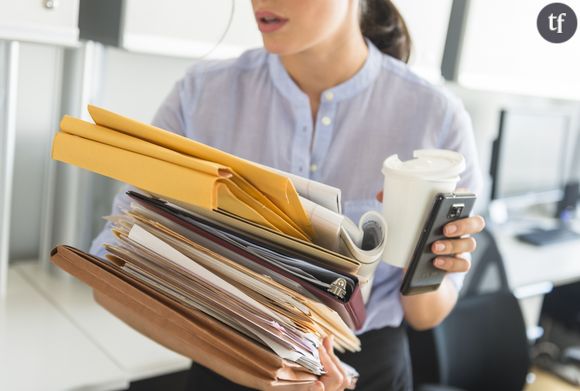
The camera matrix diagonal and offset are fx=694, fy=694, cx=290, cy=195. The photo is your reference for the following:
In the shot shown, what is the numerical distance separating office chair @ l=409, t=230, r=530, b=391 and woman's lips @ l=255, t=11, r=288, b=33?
111 cm

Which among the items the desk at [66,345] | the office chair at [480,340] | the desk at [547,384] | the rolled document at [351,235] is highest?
the rolled document at [351,235]

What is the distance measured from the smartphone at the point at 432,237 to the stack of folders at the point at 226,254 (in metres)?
0.06

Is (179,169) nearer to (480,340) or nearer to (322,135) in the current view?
(322,135)

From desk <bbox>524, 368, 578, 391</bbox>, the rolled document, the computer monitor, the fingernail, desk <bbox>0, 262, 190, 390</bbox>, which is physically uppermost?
the rolled document

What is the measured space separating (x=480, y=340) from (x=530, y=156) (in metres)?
1.02

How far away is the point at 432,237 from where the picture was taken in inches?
28.5

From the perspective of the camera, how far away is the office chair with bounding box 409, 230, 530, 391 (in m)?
1.75

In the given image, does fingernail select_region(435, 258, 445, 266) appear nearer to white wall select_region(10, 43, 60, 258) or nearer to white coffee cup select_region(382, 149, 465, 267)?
white coffee cup select_region(382, 149, 465, 267)

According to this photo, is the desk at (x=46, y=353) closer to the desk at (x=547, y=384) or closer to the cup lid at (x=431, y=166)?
the cup lid at (x=431, y=166)

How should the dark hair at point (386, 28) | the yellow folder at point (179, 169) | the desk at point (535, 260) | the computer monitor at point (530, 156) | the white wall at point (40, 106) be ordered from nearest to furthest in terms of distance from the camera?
the yellow folder at point (179, 169) < the dark hair at point (386, 28) < the white wall at point (40, 106) < the desk at point (535, 260) < the computer monitor at point (530, 156)

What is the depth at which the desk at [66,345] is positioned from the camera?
1.08m

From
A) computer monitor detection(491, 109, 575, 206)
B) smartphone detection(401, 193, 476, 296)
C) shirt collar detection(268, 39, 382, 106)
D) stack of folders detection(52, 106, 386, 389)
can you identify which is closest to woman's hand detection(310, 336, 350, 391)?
stack of folders detection(52, 106, 386, 389)

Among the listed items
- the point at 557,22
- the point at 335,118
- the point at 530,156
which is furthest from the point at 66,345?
the point at 530,156

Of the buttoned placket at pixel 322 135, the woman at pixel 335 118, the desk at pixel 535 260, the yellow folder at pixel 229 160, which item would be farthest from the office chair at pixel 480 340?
the yellow folder at pixel 229 160
